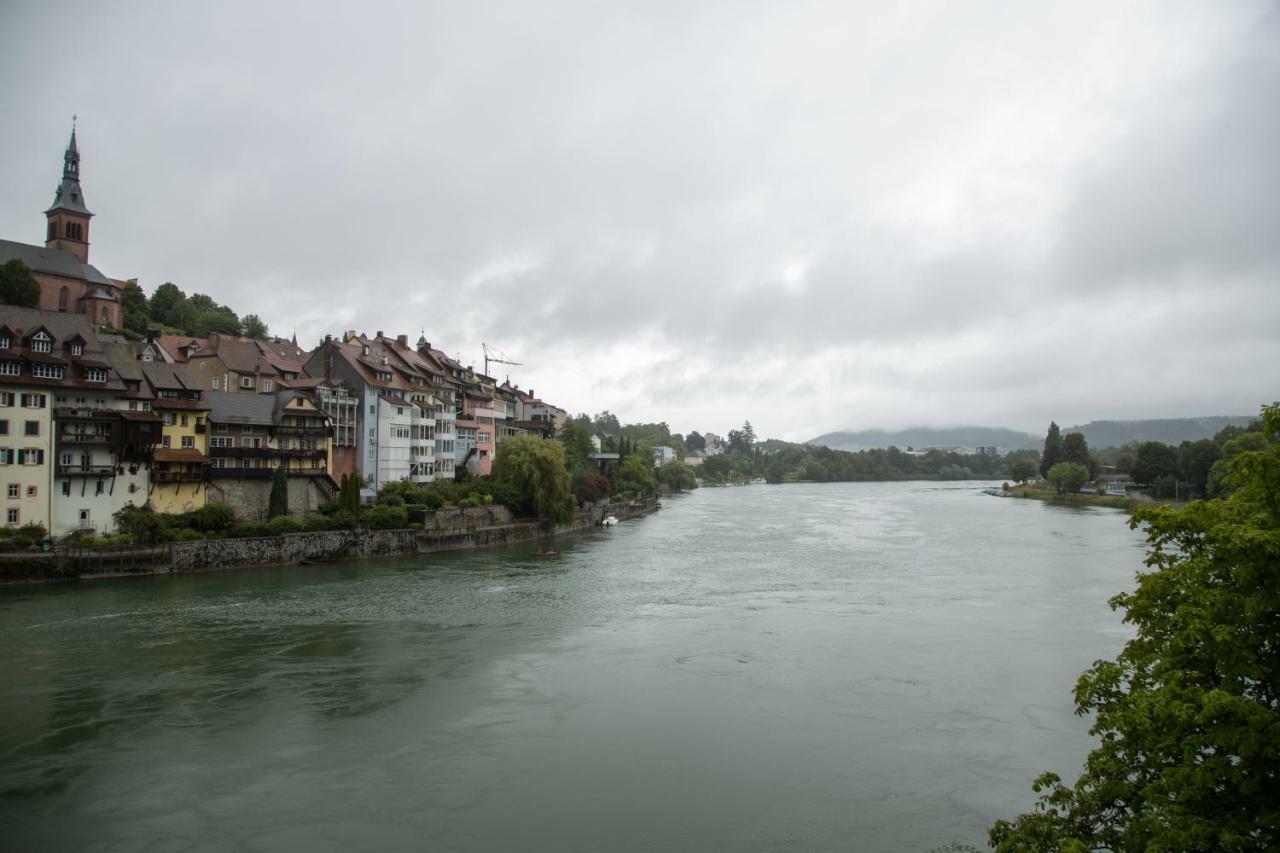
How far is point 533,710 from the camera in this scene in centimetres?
1900

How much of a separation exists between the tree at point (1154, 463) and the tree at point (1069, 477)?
278 inches

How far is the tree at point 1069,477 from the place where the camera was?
106m

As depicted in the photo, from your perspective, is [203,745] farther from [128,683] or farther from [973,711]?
[973,711]

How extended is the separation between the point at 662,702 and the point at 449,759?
18.6ft

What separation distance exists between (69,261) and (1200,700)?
73969 millimetres

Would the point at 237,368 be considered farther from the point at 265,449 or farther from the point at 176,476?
the point at 176,476

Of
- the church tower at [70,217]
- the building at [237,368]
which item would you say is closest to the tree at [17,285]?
the building at [237,368]

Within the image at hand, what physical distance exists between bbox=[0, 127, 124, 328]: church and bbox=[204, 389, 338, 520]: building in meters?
24.4

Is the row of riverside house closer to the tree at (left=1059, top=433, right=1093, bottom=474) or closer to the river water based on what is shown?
the river water

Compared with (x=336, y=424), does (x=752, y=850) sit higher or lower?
lower

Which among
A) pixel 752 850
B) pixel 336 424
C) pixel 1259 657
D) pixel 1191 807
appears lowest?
pixel 752 850

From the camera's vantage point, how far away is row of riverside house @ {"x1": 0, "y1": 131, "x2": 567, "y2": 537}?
1404 inches

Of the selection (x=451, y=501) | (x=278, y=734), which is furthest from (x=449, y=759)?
(x=451, y=501)

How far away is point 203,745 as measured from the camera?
1661 cm
